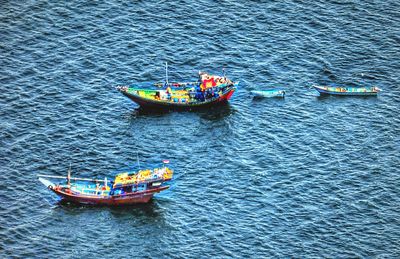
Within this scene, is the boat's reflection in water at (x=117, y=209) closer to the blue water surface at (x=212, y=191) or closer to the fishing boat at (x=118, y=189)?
the blue water surface at (x=212, y=191)

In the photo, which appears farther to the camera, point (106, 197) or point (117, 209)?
point (117, 209)

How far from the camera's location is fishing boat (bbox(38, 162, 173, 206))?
17738 cm

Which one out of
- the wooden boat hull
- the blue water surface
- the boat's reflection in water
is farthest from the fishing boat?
the blue water surface

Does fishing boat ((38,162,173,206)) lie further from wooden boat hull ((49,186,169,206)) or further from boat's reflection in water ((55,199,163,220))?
boat's reflection in water ((55,199,163,220))

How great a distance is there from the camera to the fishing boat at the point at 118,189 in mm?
177375

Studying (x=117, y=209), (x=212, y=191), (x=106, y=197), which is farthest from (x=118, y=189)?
(x=212, y=191)

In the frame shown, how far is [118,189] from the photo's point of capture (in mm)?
178375

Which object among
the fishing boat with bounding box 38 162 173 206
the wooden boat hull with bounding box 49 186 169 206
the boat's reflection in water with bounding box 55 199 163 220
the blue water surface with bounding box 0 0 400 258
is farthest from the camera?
the boat's reflection in water with bounding box 55 199 163 220

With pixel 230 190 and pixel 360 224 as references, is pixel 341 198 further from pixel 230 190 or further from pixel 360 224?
pixel 230 190

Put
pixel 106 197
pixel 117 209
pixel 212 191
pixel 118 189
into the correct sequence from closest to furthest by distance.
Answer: pixel 106 197 < pixel 118 189 < pixel 117 209 < pixel 212 191

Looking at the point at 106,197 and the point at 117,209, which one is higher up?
the point at 106,197

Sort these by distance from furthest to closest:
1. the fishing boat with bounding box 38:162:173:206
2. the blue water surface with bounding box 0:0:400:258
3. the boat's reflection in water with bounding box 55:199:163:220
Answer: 1. the boat's reflection in water with bounding box 55:199:163:220
2. the fishing boat with bounding box 38:162:173:206
3. the blue water surface with bounding box 0:0:400:258

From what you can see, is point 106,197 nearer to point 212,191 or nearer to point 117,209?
point 117,209

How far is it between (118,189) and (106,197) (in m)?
2.61
